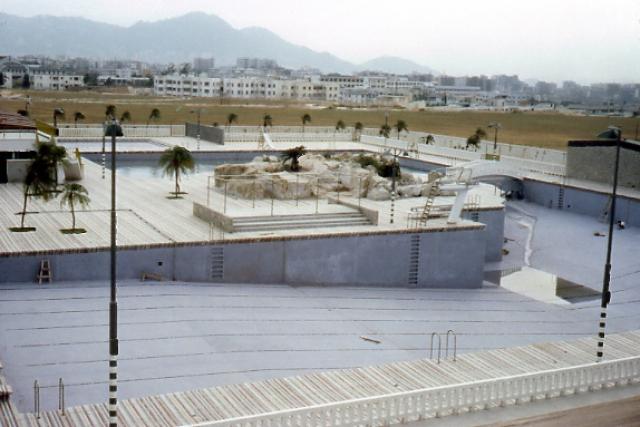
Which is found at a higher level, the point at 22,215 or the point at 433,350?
the point at 22,215

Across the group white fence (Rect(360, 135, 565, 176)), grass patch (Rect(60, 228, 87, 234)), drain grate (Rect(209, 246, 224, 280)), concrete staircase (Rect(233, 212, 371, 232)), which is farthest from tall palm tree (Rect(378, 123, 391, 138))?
grass patch (Rect(60, 228, 87, 234))

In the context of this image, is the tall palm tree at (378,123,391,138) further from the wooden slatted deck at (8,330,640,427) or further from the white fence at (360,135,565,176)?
the wooden slatted deck at (8,330,640,427)

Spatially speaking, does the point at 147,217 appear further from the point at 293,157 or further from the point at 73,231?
the point at 293,157

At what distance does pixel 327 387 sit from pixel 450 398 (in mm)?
2054

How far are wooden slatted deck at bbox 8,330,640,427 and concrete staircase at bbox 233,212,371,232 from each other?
8755 millimetres

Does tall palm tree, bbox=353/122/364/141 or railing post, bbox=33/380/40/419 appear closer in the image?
railing post, bbox=33/380/40/419

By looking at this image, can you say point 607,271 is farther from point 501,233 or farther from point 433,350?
point 501,233

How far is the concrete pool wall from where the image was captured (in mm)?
19547

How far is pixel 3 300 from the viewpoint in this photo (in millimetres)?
17719

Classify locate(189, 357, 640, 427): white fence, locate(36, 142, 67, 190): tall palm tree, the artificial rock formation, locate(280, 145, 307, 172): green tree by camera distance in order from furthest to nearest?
locate(280, 145, 307, 172): green tree → the artificial rock formation → locate(36, 142, 67, 190): tall palm tree → locate(189, 357, 640, 427): white fence

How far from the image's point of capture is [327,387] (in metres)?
13.6

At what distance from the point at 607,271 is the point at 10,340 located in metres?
11.3

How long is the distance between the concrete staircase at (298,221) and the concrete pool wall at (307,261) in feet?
4.58

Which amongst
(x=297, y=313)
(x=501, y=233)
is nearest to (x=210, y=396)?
(x=297, y=313)
